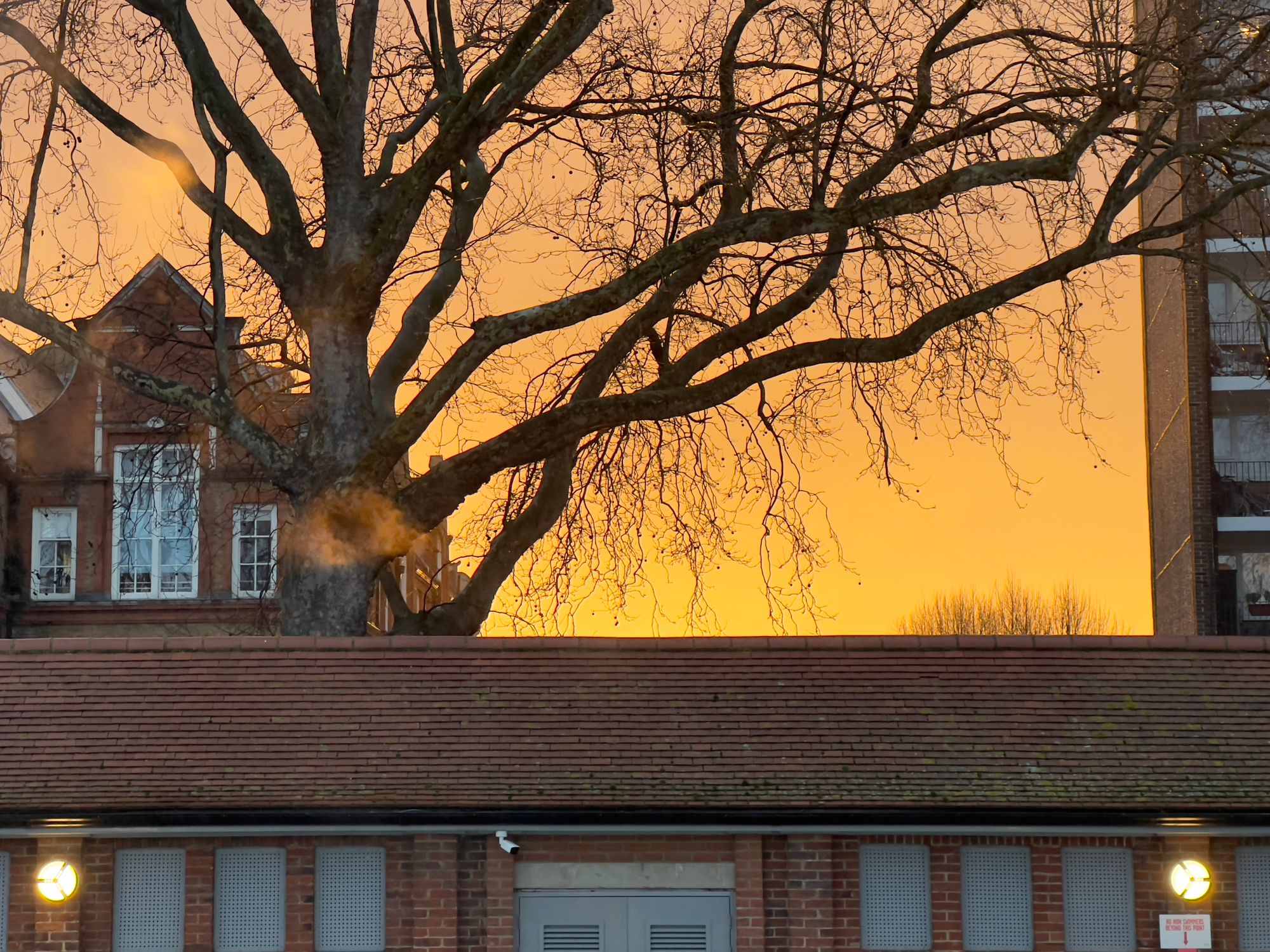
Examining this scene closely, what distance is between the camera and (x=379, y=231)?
1861cm

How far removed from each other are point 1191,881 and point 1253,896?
0.57 meters

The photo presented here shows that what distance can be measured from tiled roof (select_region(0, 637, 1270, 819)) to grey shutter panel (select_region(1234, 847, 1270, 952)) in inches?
20.3

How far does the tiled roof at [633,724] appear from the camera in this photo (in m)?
13.3

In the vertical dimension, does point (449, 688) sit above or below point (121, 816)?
above

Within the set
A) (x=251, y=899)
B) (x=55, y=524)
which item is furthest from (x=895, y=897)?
(x=55, y=524)

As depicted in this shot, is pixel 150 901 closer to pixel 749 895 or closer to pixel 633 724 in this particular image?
pixel 633 724

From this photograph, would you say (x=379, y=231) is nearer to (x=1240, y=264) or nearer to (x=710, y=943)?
(x=710, y=943)

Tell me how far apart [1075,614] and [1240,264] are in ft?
66.8

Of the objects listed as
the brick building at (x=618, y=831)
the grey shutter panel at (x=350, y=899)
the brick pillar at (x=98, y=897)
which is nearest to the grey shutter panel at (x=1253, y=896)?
the brick building at (x=618, y=831)

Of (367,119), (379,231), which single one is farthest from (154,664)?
(367,119)

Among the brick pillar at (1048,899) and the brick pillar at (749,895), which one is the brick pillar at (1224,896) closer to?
the brick pillar at (1048,899)

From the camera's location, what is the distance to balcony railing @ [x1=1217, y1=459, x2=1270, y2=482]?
41719 mm

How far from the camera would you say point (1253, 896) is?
13.4 m

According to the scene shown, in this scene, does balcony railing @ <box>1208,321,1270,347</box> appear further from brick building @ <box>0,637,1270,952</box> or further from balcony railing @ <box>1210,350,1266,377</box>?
brick building @ <box>0,637,1270,952</box>
